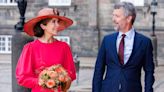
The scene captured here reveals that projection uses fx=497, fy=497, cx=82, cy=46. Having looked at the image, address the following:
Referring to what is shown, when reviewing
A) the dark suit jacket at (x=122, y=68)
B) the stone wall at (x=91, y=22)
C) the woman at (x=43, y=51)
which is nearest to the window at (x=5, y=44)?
the stone wall at (x=91, y=22)

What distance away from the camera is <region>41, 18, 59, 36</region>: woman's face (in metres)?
4.48

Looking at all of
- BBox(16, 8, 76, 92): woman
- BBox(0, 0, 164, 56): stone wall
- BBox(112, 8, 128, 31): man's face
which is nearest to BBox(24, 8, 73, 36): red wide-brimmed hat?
BBox(16, 8, 76, 92): woman

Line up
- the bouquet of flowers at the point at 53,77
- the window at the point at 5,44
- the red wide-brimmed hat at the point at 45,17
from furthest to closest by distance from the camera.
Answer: the window at the point at 5,44
the red wide-brimmed hat at the point at 45,17
the bouquet of flowers at the point at 53,77

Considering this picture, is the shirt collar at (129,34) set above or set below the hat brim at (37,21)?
below

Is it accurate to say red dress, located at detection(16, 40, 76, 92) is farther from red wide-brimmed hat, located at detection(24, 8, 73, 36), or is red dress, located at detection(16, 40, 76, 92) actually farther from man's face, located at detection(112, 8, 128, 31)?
man's face, located at detection(112, 8, 128, 31)

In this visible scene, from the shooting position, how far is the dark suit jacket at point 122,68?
4793 millimetres

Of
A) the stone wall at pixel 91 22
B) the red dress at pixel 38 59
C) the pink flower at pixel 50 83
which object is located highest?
the red dress at pixel 38 59

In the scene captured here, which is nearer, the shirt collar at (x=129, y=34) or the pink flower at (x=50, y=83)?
the pink flower at (x=50, y=83)

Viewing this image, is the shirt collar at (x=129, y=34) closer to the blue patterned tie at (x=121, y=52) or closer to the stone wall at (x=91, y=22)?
the blue patterned tie at (x=121, y=52)

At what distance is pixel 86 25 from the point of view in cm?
2278

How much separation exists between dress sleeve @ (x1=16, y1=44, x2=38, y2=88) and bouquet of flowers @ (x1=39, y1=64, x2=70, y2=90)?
0.15 metres

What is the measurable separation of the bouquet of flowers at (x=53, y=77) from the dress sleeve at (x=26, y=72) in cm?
15

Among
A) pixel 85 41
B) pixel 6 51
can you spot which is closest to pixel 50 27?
pixel 85 41

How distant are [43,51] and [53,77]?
39 centimetres
